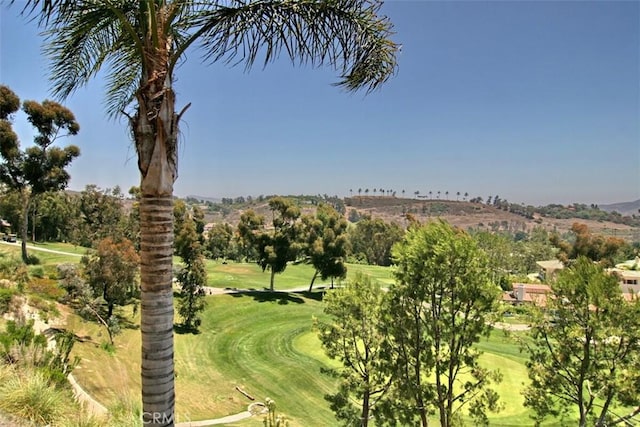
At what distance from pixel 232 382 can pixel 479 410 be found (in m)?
10.0

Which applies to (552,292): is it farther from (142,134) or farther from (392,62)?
(142,134)

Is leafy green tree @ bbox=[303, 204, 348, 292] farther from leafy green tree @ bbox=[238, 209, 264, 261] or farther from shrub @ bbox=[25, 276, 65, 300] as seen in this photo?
shrub @ bbox=[25, 276, 65, 300]

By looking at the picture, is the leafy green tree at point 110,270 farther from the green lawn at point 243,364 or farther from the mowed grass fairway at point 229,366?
the mowed grass fairway at point 229,366

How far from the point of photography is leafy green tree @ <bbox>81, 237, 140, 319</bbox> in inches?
679

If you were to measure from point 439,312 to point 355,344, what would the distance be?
3.43m

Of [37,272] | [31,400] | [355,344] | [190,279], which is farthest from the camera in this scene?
[190,279]

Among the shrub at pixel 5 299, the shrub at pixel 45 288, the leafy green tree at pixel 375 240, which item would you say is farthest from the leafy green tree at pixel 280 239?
the leafy green tree at pixel 375 240

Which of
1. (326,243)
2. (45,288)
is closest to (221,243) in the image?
(326,243)

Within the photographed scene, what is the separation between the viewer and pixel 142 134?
362 centimetres

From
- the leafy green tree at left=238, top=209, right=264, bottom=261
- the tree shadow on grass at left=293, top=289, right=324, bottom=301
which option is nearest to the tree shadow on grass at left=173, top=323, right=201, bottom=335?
the leafy green tree at left=238, top=209, right=264, bottom=261

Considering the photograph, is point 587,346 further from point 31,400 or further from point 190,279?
point 190,279

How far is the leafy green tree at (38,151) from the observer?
1802 centimetres

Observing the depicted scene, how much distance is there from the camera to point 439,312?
34.2 feet

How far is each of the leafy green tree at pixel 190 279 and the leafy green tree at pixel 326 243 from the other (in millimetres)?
11863
